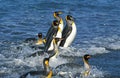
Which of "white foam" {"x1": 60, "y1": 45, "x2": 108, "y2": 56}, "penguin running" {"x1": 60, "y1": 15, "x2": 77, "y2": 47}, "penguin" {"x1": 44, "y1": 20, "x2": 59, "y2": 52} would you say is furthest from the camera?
"penguin running" {"x1": 60, "y1": 15, "x2": 77, "y2": 47}

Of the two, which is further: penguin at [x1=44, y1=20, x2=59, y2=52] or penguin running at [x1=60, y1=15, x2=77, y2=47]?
penguin running at [x1=60, y1=15, x2=77, y2=47]

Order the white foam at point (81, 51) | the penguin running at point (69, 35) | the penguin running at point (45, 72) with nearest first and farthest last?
the penguin running at point (45, 72), the white foam at point (81, 51), the penguin running at point (69, 35)

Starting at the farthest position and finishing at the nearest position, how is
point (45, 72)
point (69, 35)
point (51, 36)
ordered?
point (69, 35)
point (51, 36)
point (45, 72)

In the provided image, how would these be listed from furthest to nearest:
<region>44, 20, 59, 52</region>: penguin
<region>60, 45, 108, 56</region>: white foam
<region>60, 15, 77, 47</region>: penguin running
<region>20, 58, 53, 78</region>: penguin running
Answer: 1. <region>60, 15, 77, 47</region>: penguin running
2. <region>60, 45, 108, 56</region>: white foam
3. <region>44, 20, 59, 52</region>: penguin
4. <region>20, 58, 53, 78</region>: penguin running

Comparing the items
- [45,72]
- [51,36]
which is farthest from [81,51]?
[45,72]

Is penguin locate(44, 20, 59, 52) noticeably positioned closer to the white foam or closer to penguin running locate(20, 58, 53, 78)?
the white foam

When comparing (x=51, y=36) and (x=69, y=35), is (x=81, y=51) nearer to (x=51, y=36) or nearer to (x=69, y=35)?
(x=51, y=36)

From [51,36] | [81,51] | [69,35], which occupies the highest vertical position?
[51,36]

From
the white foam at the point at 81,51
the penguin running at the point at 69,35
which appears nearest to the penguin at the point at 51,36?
the white foam at the point at 81,51

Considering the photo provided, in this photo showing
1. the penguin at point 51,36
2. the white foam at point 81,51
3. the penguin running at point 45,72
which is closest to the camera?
the penguin running at point 45,72

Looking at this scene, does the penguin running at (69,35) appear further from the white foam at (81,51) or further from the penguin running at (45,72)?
the penguin running at (45,72)

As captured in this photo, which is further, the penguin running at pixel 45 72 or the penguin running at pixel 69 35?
the penguin running at pixel 69 35

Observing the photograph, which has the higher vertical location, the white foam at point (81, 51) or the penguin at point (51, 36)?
the penguin at point (51, 36)

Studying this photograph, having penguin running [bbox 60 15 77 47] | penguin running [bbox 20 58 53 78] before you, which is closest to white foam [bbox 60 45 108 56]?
penguin running [bbox 60 15 77 47]
